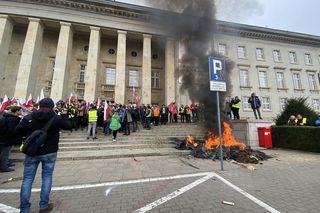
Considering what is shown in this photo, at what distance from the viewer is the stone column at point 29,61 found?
610 inches

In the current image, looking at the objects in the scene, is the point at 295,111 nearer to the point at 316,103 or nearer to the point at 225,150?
the point at 225,150

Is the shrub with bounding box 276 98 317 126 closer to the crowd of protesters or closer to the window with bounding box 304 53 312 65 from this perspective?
the crowd of protesters

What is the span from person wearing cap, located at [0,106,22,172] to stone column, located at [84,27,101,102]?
11.7 metres

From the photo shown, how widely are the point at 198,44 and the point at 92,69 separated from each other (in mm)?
11922

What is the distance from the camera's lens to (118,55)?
18.3m

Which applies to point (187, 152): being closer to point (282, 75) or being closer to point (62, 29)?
point (62, 29)

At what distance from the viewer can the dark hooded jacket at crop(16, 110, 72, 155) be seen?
273 cm

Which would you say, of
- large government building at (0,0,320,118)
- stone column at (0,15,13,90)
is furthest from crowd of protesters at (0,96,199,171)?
stone column at (0,15,13,90)

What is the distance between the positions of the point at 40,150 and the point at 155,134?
26.6 feet

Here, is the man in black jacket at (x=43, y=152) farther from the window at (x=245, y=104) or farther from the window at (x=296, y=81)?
the window at (x=296, y=81)

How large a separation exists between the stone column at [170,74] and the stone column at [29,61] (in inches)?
548

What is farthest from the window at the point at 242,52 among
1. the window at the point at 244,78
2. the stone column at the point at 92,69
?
the stone column at the point at 92,69

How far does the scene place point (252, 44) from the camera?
A: 24.8 meters

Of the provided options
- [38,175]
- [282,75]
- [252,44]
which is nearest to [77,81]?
[38,175]
